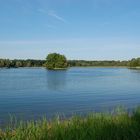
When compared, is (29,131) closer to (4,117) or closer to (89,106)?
(4,117)

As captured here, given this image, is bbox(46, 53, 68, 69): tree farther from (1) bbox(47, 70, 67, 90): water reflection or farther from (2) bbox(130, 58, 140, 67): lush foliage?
(1) bbox(47, 70, 67, 90): water reflection

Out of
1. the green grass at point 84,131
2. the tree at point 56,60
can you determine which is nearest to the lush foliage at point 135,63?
the tree at point 56,60

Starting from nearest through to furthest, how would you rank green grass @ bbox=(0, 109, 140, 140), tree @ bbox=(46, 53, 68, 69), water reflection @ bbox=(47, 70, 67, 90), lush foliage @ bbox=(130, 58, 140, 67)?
green grass @ bbox=(0, 109, 140, 140)
water reflection @ bbox=(47, 70, 67, 90)
tree @ bbox=(46, 53, 68, 69)
lush foliage @ bbox=(130, 58, 140, 67)

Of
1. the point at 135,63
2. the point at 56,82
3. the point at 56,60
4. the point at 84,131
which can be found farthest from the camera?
the point at 135,63

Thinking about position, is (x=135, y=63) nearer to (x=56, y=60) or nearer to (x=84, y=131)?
(x=56, y=60)

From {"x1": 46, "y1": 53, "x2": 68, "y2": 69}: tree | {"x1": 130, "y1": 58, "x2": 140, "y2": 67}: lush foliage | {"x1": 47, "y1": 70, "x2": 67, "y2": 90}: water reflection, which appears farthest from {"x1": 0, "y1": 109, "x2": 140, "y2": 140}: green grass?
{"x1": 130, "y1": 58, "x2": 140, "y2": 67}: lush foliage

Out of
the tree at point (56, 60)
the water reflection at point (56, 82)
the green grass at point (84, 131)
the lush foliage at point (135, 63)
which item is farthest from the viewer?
the lush foliage at point (135, 63)

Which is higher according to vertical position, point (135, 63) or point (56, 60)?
point (56, 60)

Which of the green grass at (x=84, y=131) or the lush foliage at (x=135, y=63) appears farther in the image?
the lush foliage at (x=135, y=63)

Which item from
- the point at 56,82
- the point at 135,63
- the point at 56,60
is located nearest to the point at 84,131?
the point at 56,82

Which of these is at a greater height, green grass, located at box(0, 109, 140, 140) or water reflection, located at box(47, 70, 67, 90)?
green grass, located at box(0, 109, 140, 140)

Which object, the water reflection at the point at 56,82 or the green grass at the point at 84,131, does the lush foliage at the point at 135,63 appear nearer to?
the water reflection at the point at 56,82

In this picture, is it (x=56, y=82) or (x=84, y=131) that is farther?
(x=56, y=82)

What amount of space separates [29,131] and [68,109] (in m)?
13.2
